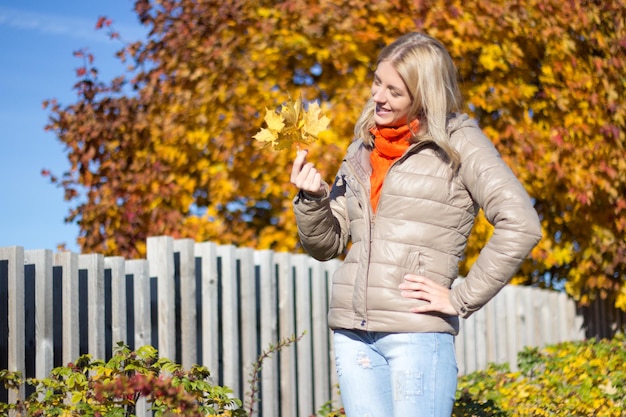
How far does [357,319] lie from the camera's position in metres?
2.99

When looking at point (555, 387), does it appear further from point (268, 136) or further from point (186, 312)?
point (268, 136)

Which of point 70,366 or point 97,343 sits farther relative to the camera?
point 97,343

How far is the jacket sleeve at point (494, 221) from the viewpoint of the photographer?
2.91 m

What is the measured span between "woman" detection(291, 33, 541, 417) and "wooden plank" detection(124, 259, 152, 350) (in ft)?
9.27

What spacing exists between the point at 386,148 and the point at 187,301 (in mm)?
3250

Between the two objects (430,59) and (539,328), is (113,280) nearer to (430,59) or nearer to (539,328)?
(430,59)

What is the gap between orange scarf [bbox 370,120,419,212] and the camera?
308 cm

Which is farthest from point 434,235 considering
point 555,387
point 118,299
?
point 555,387

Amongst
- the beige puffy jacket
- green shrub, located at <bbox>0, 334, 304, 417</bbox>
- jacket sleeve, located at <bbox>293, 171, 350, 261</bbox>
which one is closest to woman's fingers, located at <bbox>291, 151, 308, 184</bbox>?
jacket sleeve, located at <bbox>293, 171, 350, 261</bbox>

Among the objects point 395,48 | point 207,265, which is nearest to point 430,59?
point 395,48

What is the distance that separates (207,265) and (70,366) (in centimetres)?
246

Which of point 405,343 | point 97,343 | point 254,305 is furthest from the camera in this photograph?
point 254,305

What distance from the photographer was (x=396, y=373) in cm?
291

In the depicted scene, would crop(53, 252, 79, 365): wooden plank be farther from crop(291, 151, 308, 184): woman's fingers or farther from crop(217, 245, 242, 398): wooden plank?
crop(291, 151, 308, 184): woman's fingers
